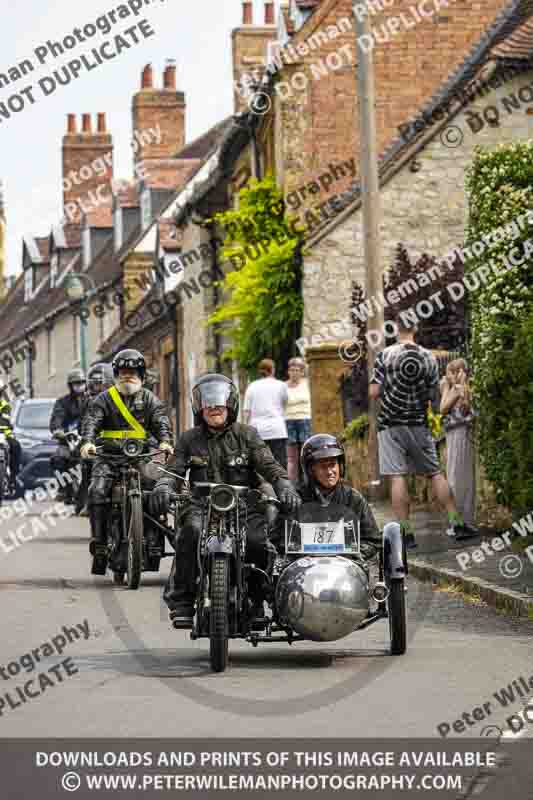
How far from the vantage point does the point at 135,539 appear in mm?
13312

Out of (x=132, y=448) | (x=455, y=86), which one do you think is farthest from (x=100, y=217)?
(x=132, y=448)

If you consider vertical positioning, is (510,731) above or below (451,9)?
below

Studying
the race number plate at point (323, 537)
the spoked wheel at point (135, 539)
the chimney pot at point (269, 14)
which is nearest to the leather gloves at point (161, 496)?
the race number plate at point (323, 537)

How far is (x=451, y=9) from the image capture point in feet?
108

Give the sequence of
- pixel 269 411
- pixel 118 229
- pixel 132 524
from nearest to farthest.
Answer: pixel 132 524 → pixel 269 411 → pixel 118 229

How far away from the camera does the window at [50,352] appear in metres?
71.1

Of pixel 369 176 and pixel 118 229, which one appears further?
pixel 118 229

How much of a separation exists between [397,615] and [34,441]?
23.6 meters

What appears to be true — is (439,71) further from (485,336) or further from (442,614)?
(442,614)

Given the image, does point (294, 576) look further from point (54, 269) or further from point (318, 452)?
point (54, 269)

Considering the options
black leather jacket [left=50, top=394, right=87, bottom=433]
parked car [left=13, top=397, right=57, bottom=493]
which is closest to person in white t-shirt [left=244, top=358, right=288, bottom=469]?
black leather jacket [left=50, top=394, right=87, bottom=433]
